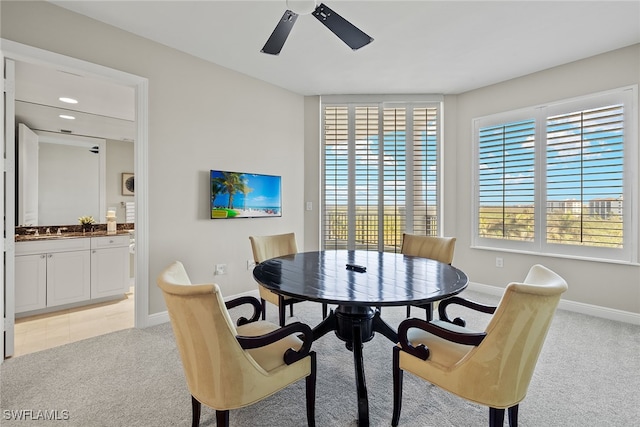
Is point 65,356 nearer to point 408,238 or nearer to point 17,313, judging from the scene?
point 17,313

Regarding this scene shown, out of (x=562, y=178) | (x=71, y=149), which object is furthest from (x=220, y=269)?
(x=562, y=178)

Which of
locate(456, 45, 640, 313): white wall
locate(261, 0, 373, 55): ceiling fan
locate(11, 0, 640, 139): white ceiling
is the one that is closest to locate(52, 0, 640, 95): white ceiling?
locate(11, 0, 640, 139): white ceiling

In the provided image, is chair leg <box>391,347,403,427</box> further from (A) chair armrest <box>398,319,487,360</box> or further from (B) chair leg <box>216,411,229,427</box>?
(B) chair leg <box>216,411,229,427</box>

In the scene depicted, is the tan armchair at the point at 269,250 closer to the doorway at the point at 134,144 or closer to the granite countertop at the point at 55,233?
the doorway at the point at 134,144

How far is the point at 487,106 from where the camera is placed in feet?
13.1

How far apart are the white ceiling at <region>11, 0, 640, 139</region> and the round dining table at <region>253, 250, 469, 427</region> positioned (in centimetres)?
203

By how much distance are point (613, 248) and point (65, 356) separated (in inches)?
204

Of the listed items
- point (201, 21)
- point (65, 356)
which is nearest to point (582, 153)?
point (201, 21)

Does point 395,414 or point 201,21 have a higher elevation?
point 201,21

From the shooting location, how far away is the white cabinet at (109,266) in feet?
12.0

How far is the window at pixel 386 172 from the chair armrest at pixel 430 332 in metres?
2.79

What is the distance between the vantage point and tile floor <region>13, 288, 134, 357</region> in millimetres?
2637

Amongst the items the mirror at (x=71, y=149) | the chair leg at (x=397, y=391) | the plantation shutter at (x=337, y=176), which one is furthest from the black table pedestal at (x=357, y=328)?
the mirror at (x=71, y=149)

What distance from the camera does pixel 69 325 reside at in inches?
120
